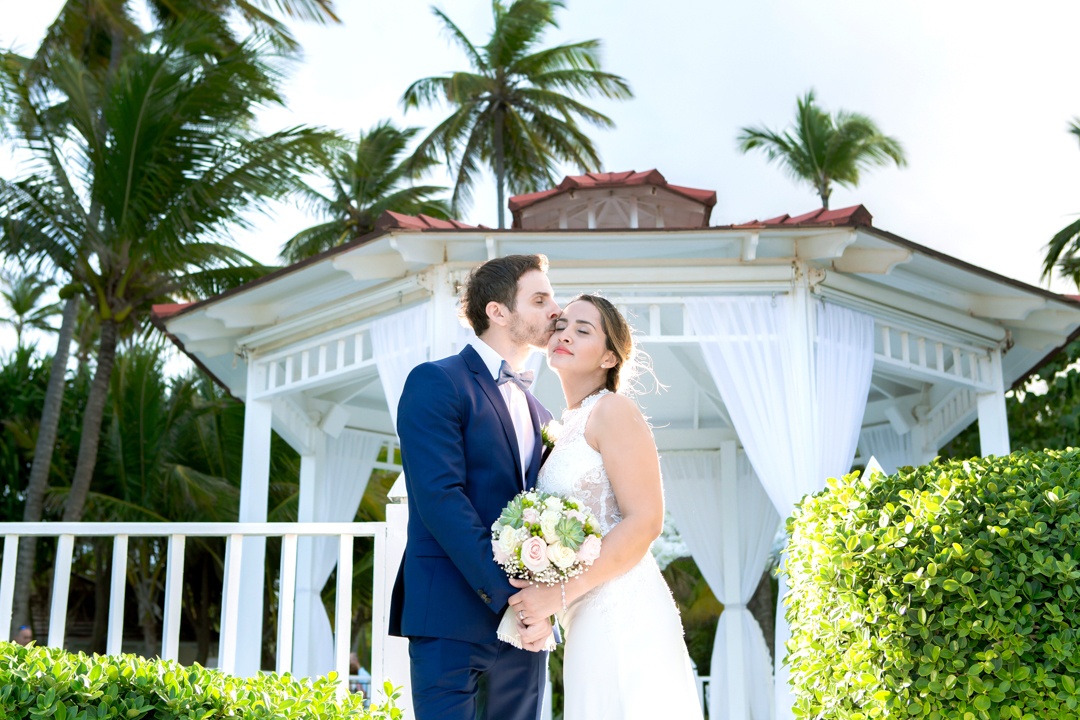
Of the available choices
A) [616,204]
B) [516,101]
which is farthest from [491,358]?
[516,101]

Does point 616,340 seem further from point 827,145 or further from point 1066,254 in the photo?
point 827,145

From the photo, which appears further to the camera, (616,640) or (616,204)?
(616,204)

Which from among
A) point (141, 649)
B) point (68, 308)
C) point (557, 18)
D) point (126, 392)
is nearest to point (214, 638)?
point (141, 649)

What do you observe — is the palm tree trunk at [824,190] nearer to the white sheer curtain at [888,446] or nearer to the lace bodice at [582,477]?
the white sheer curtain at [888,446]

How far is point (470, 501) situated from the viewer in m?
2.88

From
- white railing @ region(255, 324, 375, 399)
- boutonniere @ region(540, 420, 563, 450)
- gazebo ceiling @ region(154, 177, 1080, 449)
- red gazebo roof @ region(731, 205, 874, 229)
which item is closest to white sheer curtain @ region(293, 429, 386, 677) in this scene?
gazebo ceiling @ region(154, 177, 1080, 449)

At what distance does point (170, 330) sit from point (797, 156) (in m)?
18.4

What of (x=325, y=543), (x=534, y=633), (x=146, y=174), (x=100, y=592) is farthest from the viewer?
(x=100, y=592)

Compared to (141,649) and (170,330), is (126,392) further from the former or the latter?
(170,330)

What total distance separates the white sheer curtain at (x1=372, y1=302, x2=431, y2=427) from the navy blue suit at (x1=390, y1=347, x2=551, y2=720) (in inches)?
180

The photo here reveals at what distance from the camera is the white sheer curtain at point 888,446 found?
10367 millimetres

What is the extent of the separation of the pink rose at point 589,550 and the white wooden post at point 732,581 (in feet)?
24.4

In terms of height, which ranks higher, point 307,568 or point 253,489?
point 253,489

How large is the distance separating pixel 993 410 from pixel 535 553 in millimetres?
7000
